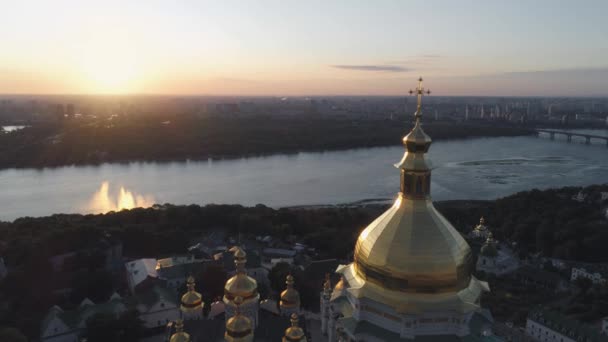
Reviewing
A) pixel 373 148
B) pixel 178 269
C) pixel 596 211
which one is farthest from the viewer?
pixel 373 148

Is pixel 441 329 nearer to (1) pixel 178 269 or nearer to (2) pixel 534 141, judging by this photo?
(1) pixel 178 269

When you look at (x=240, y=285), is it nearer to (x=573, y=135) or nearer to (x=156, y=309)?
(x=156, y=309)

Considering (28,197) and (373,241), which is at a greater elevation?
(373,241)

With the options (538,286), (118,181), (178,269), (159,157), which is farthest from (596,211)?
(159,157)

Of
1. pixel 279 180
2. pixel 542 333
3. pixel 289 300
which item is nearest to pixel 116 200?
pixel 279 180

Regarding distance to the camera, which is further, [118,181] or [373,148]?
[373,148]

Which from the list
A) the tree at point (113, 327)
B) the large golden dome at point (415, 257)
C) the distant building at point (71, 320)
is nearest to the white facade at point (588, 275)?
the large golden dome at point (415, 257)

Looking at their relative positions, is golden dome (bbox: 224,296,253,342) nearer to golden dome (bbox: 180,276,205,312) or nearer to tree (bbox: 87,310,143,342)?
golden dome (bbox: 180,276,205,312)

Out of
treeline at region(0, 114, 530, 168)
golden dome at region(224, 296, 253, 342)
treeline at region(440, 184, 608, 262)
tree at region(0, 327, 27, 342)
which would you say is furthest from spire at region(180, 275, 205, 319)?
treeline at region(0, 114, 530, 168)
